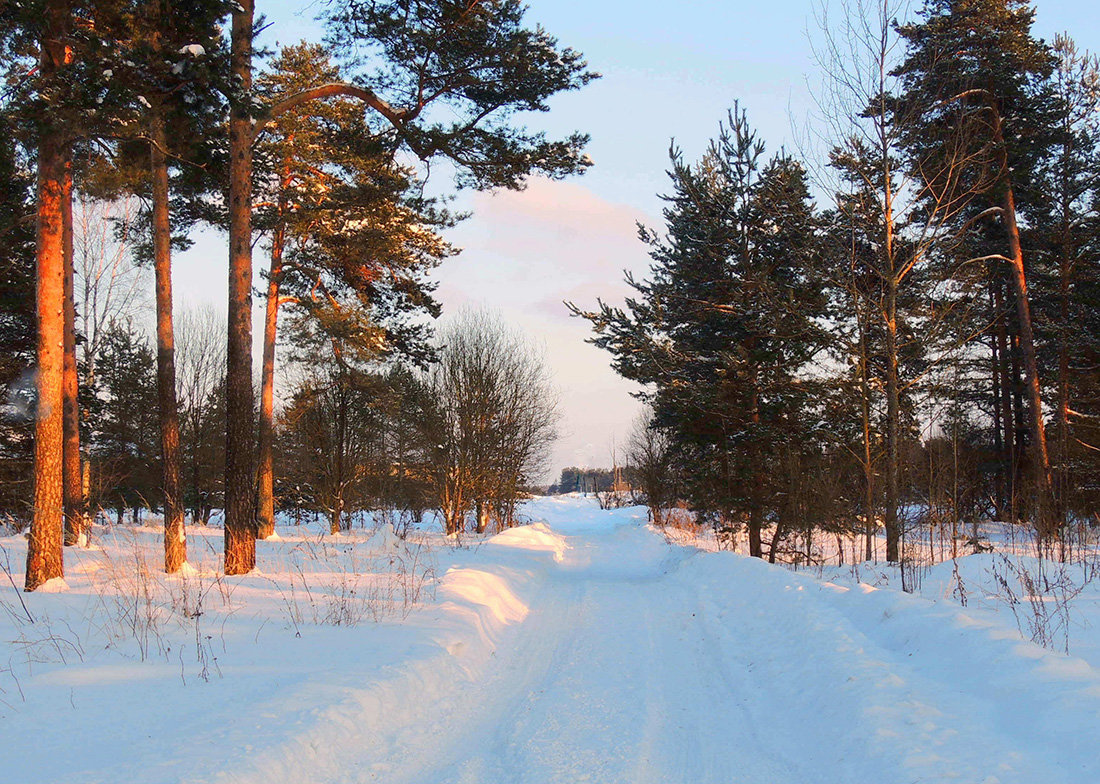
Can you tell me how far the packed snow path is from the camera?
3.65 m

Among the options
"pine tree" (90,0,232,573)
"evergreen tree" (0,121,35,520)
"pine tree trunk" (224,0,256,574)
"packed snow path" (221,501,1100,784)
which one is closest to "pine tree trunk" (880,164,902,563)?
"packed snow path" (221,501,1100,784)

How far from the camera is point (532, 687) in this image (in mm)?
5586

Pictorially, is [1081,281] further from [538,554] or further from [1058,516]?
[538,554]

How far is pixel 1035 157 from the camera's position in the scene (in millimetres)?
17844

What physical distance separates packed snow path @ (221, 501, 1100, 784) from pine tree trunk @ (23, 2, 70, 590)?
606 centimetres

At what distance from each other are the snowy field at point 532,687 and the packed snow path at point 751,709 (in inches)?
0.8

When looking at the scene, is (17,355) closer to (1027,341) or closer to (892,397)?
(892,397)

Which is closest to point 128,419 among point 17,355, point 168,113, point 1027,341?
point 17,355

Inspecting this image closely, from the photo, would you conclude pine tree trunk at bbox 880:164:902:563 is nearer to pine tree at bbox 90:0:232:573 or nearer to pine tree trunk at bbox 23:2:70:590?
pine tree at bbox 90:0:232:573

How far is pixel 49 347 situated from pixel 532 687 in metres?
7.67

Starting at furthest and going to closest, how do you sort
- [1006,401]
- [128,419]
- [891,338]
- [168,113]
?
[128,419] < [1006,401] < [891,338] < [168,113]

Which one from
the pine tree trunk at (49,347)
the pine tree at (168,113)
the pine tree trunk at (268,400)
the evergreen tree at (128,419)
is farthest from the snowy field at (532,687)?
the evergreen tree at (128,419)

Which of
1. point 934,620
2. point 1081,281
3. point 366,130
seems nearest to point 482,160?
point 366,130

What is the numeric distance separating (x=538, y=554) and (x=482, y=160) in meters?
9.60
